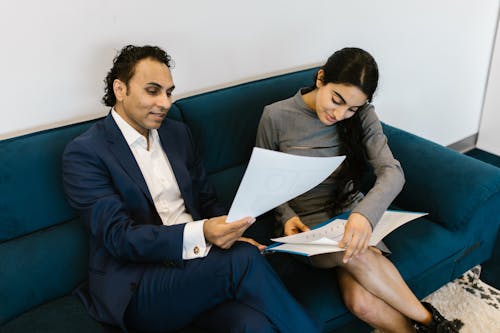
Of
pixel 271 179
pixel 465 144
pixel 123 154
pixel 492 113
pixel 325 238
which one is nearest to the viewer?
pixel 271 179

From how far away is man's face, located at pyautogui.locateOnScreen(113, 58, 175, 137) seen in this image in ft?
4.69

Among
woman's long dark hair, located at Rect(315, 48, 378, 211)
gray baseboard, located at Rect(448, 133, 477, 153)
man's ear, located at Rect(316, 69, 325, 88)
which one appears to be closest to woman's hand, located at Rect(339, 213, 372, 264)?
woman's long dark hair, located at Rect(315, 48, 378, 211)

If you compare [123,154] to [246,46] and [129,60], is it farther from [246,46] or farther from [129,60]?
[246,46]

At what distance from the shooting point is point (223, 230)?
129 cm

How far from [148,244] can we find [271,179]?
0.40 m

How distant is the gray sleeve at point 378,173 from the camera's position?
1509 millimetres

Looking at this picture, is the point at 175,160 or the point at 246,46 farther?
the point at 246,46

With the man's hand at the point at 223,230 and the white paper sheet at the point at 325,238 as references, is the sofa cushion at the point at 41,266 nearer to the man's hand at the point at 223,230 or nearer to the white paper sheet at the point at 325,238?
the man's hand at the point at 223,230

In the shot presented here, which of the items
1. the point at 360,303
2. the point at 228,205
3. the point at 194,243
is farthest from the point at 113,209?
the point at 360,303

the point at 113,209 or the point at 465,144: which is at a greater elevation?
the point at 113,209

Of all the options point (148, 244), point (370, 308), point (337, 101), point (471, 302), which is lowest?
point (471, 302)

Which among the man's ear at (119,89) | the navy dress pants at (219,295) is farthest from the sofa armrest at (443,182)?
the man's ear at (119,89)

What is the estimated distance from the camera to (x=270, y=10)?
80.5 inches

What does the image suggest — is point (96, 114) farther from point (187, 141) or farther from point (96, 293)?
point (96, 293)
